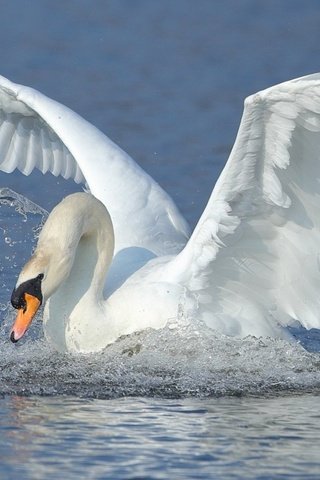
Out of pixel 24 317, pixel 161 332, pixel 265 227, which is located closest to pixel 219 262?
pixel 265 227

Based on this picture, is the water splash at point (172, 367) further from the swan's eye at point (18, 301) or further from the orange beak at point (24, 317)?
the swan's eye at point (18, 301)

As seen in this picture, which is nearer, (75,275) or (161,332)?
(161,332)

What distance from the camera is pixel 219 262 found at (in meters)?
9.89

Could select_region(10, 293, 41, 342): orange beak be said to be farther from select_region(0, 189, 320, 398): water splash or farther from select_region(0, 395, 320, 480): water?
select_region(0, 395, 320, 480): water

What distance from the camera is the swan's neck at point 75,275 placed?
384 inches

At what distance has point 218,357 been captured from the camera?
9.70 metres

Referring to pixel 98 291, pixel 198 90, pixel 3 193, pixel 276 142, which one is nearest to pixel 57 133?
pixel 3 193

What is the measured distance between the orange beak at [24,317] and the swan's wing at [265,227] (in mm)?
798

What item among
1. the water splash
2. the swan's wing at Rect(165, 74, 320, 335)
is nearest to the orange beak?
the water splash

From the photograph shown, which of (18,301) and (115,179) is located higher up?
(115,179)

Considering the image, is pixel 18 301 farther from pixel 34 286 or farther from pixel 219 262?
pixel 219 262

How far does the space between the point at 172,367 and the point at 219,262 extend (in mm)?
648

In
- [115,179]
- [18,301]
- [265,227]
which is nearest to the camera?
[18,301]

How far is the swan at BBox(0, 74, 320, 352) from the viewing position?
364 inches
